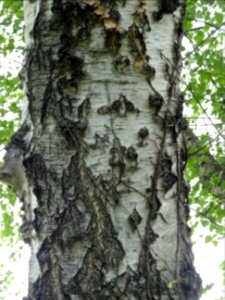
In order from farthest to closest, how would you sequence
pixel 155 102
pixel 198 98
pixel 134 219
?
pixel 198 98
pixel 155 102
pixel 134 219

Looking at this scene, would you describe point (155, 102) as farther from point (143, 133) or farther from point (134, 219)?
point (134, 219)

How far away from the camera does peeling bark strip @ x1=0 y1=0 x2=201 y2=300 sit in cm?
134

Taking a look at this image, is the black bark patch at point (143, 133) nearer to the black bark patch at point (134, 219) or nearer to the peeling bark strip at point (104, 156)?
the peeling bark strip at point (104, 156)

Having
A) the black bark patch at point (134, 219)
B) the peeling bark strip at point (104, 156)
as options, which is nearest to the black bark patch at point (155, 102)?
the peeling bark strip at point (104, 156)

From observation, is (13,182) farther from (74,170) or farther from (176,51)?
(176,51)

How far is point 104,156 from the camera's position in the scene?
1.41 meters

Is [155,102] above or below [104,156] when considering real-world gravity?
above

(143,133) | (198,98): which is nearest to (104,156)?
(143,133)

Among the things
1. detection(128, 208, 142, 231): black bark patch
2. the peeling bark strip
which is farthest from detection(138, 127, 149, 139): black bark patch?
detection(128, 208, 142, 231): black bark patch

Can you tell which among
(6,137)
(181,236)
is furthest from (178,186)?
(6,137)

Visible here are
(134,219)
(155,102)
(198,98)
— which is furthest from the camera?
(198,98)

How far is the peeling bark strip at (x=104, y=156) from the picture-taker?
1.34m

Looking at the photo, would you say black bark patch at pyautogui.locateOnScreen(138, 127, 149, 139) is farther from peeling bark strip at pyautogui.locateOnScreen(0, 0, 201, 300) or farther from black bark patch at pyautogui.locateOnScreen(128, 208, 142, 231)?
black bark patch at pyautogui.locateOnScreen(128, 208, 142, 231)

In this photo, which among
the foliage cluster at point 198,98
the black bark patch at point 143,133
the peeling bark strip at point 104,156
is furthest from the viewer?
the foliage cluster at point 198,98
